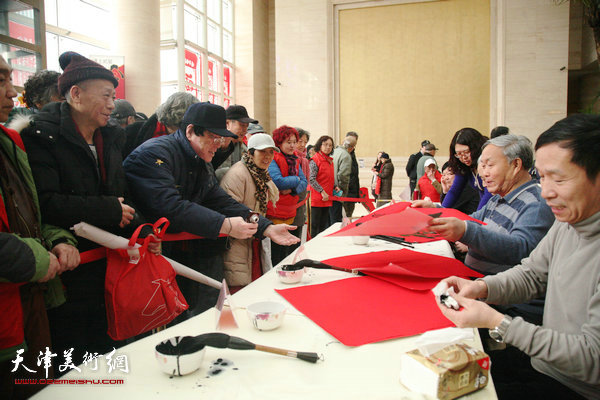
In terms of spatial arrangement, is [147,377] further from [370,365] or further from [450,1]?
[450,1]

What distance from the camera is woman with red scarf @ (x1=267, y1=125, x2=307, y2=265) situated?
3637 mm

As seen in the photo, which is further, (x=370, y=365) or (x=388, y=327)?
(x=388, y=327)

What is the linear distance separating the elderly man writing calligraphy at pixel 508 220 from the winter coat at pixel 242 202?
52.0 inches

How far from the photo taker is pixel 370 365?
1.05 meters

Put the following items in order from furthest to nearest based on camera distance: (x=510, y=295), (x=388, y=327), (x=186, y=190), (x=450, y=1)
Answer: (x=450, y=1) < (x=186, y=190) < (x=510, y=295) < (x=388, y=327)

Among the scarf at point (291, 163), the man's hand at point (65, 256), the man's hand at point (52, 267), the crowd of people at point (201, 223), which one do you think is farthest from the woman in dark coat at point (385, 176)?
the man's hand at point (52, 267)

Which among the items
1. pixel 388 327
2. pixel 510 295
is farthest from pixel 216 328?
pixel 510 295

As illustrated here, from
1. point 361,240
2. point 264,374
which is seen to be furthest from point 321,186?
point 264,374

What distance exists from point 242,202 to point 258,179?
215 mm

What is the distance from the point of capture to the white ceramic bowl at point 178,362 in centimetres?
97

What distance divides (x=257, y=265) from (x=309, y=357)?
6.03 ft

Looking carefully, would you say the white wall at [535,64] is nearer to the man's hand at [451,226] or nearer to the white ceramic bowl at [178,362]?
the man's hand at [451,226]

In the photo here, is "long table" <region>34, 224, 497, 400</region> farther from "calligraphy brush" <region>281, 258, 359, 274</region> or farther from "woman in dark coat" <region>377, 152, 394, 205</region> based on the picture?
"woman in dark coat" <region>377, 152, 394, 205</region>

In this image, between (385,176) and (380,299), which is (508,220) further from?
(385,176)
